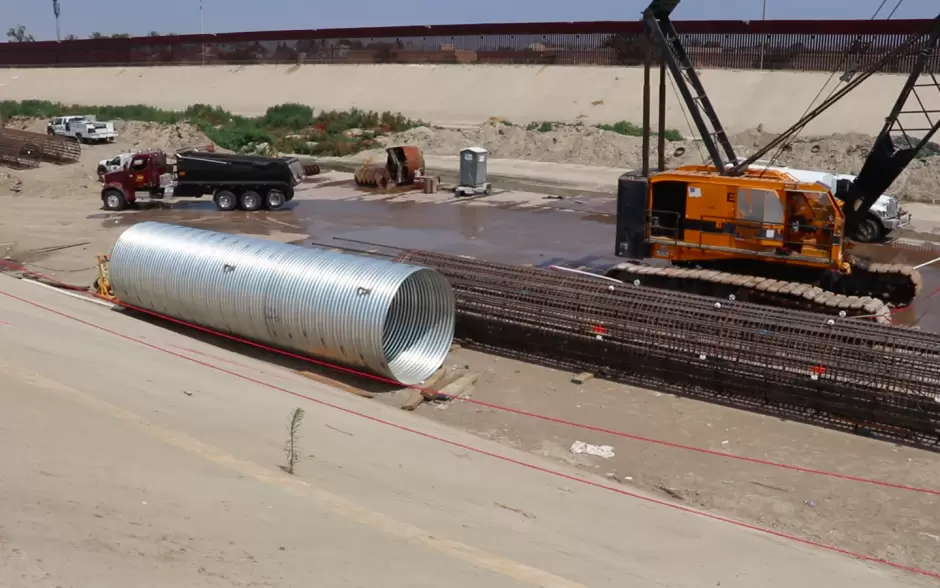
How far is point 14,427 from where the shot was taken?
8258 mm

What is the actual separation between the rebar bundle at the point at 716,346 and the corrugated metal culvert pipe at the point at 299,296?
4.80 ft

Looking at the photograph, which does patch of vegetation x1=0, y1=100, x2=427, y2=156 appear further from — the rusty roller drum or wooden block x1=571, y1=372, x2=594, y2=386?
wooden block x1=571, y1=372, x2=594, y2=386

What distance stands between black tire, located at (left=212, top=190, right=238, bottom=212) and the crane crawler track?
16.3m

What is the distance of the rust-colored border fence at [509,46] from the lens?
51906 millimetres

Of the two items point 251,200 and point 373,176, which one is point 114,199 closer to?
point 251,200

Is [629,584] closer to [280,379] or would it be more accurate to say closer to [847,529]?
[847,529]

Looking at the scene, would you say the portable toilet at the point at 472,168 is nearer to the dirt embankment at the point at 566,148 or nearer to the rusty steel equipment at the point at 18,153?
the dirt embankment at the point at 566,148

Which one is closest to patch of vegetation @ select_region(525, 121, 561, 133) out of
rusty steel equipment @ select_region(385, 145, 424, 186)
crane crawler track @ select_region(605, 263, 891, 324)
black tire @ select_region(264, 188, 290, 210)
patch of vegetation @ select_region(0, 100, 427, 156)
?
patch of vegetation @ select_region(0, 100, 427, 156)

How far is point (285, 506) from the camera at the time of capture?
7.49m

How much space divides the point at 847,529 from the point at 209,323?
1018cm

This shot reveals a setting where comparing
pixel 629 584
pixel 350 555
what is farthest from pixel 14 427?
pixel 629 584

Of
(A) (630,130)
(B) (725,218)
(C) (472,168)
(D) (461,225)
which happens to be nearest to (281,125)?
(A) (630,130)

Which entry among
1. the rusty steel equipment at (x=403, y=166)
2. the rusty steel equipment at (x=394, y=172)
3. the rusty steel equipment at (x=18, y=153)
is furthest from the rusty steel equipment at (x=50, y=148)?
the rusty steel equipment at (x=403, y=166)

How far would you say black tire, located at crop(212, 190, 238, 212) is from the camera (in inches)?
1190
